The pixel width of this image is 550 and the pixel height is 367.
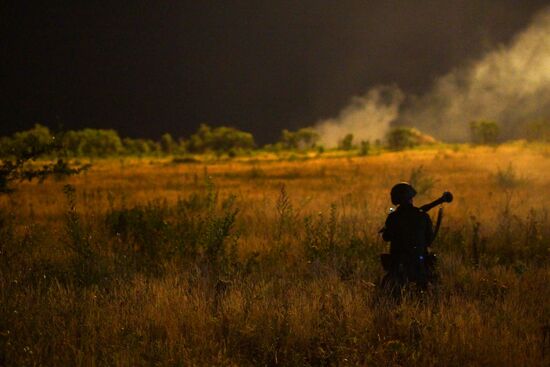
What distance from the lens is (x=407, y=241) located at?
14.3 ft

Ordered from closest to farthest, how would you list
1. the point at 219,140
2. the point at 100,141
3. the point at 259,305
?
1. the point at 259,305
2. the point at 100,141
3. the point at 219,140

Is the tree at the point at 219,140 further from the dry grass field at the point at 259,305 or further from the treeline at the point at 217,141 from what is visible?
the dry grass field at the point at 259,305

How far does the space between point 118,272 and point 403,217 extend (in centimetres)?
375

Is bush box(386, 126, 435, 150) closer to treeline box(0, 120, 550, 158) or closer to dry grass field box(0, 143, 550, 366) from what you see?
treeline box(0, 120, 550, 158)

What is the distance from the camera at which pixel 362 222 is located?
8.88m

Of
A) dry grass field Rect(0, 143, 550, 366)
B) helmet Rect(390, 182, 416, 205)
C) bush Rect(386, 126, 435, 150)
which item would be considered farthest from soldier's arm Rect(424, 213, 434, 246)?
bush Rect(386, 126, 435, 150)

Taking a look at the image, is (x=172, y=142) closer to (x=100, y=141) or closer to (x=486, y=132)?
(x=100, y=141)

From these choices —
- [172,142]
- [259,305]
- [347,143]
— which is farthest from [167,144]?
[259,305]

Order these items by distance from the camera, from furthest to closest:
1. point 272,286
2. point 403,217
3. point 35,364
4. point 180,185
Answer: point 180,185
point 272,286
point 403,217
point 35,364

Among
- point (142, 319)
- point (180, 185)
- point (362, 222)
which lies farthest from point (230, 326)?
point (180, 185)

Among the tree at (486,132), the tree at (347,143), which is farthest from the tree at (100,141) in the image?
the tree at (486,132)

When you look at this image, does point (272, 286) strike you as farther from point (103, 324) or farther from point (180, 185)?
point (180, 185)

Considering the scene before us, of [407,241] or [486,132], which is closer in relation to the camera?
[407,241]

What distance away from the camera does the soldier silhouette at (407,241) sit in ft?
14.3
